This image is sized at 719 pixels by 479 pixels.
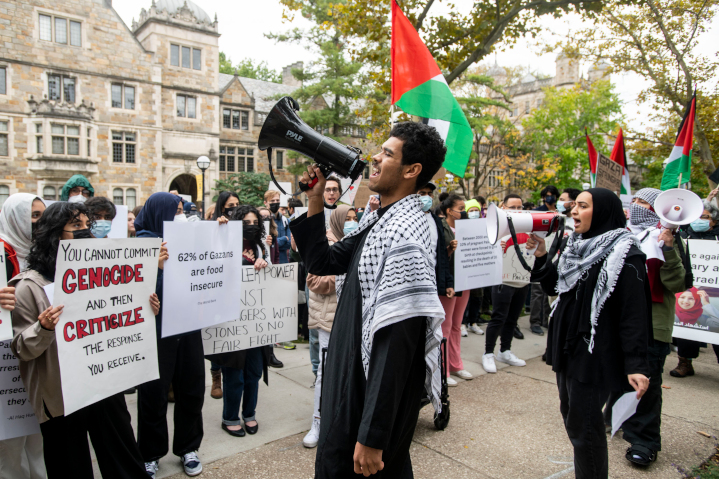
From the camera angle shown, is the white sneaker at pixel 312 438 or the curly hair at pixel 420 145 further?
the white sneaker at pixel 312 438

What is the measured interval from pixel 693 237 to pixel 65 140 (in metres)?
30.3

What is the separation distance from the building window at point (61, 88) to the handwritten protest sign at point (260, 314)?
96.4 feet

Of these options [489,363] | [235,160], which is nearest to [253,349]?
[489,363]

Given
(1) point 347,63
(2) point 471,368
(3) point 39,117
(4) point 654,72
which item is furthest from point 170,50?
(2) point 471,368

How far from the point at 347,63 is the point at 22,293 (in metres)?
29.8

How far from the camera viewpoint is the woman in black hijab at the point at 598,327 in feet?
9.10

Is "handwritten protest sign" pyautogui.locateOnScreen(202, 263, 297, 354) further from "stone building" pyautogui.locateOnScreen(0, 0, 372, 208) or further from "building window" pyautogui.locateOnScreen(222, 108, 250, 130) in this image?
"building window" pyautogui.locateOnScreen(222, 108, 250, 130)

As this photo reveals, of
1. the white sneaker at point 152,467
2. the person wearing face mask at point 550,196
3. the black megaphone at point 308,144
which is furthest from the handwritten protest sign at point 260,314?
the person wearing face mask at point 550,196

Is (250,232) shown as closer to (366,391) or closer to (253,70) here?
(366,391)

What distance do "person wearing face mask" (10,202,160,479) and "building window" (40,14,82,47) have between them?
103 feet

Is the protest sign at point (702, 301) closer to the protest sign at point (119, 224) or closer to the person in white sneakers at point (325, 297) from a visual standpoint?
the person in white sneakers at point (325, 297)

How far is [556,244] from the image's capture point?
338cm

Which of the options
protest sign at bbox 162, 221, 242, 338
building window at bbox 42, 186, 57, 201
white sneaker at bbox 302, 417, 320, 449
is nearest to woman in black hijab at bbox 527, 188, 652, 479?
white sneaker at bbox 302, 417, 320, 449

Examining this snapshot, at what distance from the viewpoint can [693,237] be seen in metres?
5.97
